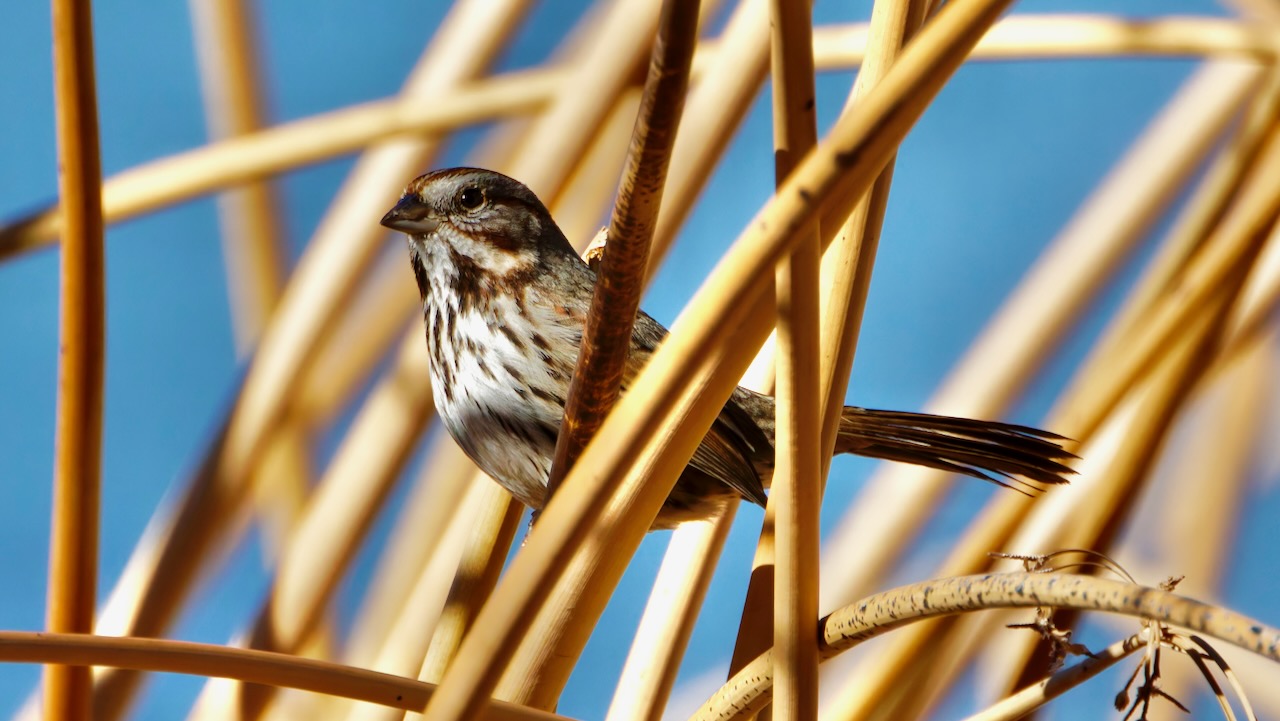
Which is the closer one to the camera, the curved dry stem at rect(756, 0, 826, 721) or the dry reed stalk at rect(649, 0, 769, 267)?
the curved dry stem at rect(756, 0, 826, 721)

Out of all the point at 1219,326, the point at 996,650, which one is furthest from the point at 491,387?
the point at 996,650

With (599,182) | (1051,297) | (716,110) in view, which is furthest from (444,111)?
(1051,297)

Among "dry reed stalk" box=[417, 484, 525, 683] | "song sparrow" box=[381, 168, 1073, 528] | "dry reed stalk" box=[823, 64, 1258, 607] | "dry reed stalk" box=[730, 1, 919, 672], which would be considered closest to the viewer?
"dry reed stalk" box=[730, 1, 919, 672]

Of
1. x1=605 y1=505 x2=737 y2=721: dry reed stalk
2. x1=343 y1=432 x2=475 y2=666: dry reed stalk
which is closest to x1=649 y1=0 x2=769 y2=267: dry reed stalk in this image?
x1=605 y1=505 x2=737 y2=721: dry reed stalk

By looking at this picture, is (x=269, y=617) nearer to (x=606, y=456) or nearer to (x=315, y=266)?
(x=315, y=266)

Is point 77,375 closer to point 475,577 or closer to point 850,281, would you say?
point 475,577

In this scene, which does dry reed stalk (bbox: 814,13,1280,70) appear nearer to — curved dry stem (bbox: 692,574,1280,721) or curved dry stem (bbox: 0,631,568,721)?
curved dry stem (bbox: 692,574,1280,721)

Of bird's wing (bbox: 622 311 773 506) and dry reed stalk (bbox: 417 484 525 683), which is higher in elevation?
bird's wing (bbox: 622 311 773 506)
